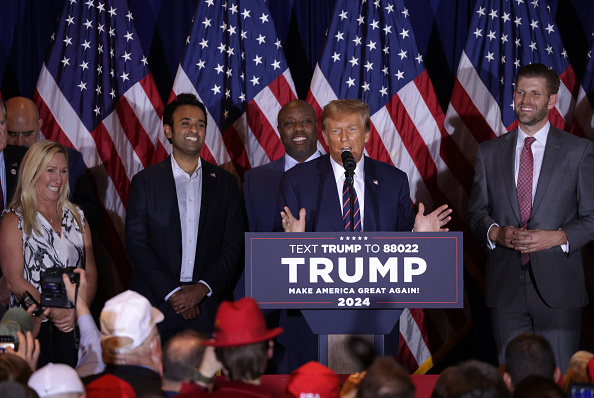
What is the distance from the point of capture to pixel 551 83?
458cm

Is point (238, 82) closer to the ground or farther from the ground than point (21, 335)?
farther from the ground

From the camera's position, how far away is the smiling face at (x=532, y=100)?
179 inches

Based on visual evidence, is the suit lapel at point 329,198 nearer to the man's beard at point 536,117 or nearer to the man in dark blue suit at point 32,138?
the man's beard at point 536,117

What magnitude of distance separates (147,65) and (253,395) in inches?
164

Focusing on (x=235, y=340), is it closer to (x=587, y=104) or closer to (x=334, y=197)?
(x=334, y=197)

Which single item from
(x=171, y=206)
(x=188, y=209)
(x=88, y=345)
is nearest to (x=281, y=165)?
(x=188, y=209)

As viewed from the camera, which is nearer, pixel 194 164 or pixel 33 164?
pixel 33 164

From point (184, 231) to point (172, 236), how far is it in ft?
0.31

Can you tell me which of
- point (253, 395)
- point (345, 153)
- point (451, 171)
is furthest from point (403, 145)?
point (253, 395)

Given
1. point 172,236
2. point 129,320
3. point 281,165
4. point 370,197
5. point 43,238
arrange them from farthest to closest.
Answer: point 281,165 < point 172,236 < point 43,238 < point 370,197 < point 129,320

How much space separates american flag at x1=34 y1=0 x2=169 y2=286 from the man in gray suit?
2593 millimetres

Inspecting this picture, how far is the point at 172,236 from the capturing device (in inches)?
187

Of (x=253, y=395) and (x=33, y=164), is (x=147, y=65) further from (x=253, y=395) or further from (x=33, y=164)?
(x=253, y=395)

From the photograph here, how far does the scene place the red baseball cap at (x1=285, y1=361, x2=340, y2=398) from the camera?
2525 millimetres
